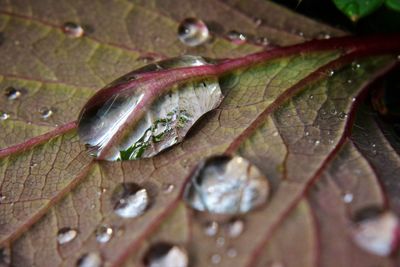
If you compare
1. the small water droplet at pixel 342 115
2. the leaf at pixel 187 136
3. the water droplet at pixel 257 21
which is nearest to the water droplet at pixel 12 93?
the leaf at pixel 187 136

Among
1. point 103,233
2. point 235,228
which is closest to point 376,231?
point 235,228

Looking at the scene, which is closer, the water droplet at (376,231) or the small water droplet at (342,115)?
the water droplet at (376,231)

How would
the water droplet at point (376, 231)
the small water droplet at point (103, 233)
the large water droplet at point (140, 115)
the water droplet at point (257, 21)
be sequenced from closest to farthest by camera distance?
the water droplet at point (376, 231), the small water droplet at point (103, 233), the large water droplet at point (140, 115), the water droplet at point (257, 21)

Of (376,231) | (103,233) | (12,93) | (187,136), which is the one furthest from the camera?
(12,93)

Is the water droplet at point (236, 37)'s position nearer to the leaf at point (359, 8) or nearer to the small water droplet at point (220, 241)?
the leaf at point (359, 8)

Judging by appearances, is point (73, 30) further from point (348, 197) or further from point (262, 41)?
point (348, 197)
